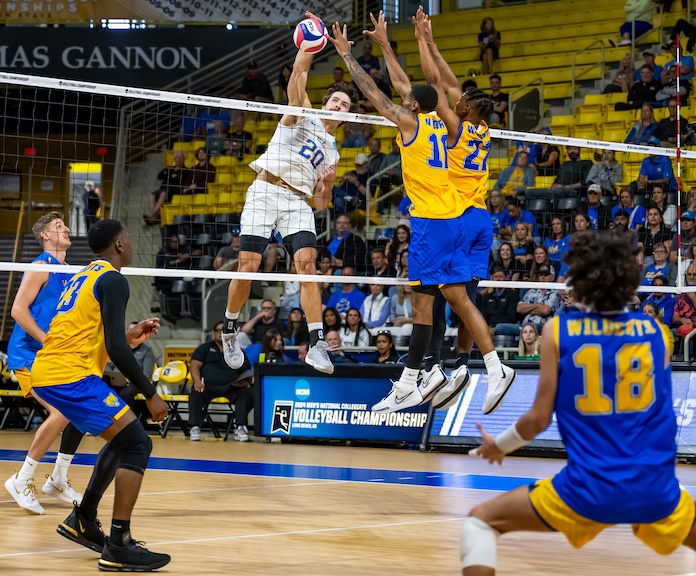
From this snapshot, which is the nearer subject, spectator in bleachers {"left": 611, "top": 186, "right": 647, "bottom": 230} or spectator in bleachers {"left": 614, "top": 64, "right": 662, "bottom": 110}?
spectator in bleachers {"left": 611, "top": 186, "right": 647, "bottom": 230}

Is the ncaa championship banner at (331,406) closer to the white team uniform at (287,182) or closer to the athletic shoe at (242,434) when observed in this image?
the athletic shoe at (242,434)

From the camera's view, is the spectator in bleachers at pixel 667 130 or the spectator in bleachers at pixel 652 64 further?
the spectator in bleachers at pixel 652 64

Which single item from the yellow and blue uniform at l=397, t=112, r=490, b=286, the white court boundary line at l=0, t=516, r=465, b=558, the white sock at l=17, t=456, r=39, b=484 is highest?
the yellow and blue uniform at l=397, t=112, r=490, b=286

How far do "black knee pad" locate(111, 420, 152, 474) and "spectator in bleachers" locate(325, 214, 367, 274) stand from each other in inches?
338

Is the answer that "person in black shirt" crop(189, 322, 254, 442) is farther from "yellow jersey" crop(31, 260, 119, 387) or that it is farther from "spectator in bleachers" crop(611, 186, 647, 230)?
"yellow jersey" crop(31, 260, 119, 387)

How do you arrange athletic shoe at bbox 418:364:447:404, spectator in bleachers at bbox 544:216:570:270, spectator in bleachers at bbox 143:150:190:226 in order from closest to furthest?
athletic shoe at bbox 418:364:447:404, spectator in bleachers at bbox 544:216:570:270, spectator in bleachers at bbox 143:150:190:226

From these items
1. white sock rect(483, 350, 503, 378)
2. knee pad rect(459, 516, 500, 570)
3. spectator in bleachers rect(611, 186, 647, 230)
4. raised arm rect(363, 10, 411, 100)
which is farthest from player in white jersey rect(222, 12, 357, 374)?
spectator in bleachers rect(611, 186, 647, 230)

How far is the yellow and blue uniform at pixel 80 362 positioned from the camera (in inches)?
216

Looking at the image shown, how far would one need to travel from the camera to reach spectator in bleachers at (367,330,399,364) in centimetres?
1279

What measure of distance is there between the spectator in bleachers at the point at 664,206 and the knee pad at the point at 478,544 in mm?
9877

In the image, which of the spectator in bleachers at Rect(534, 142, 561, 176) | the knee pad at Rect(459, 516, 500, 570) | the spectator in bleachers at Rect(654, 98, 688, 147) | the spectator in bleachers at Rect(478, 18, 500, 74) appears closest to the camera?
the knee pad at Rect(459, 516, 500, 570)

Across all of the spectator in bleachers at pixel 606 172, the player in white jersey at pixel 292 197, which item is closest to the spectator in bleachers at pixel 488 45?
the spectator in bleachers at pixel 606 172

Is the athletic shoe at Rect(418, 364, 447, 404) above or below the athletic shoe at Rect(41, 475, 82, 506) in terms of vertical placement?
above

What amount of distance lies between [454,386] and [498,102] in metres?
9.52
